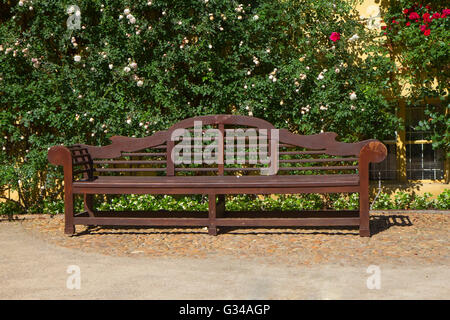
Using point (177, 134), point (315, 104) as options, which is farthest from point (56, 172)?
point (315, 104)

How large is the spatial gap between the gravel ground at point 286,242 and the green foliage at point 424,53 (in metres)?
1.68

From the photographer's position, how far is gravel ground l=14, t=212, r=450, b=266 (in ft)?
18.6

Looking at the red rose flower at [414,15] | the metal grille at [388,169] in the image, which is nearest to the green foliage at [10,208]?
the metal grille at [388,169]

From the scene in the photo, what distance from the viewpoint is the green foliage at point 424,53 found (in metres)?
8.23

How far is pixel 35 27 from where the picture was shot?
8812 mm

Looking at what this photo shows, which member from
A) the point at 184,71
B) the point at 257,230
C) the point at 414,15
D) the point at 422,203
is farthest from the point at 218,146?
the point at 414,15

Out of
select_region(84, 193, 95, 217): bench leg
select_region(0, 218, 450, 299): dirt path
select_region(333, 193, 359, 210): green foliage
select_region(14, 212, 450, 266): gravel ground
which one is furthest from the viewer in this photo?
select_region(333, 193, 359, 210): green foliage

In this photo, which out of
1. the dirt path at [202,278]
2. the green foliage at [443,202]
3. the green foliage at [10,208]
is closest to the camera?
the dirt path at [202,278]

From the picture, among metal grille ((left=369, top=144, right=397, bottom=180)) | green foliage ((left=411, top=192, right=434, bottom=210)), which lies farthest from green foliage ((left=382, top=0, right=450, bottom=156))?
green foliage ((left=411, top=192, right=434, bottom=210))

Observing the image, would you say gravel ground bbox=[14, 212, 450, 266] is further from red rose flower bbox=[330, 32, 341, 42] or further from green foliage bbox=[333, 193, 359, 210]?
red rose flower bbox=[330, 32, 341, 42]

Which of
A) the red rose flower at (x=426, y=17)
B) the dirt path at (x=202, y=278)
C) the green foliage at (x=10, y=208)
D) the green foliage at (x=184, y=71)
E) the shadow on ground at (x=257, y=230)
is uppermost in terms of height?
the red rose flower at (x=426, y=17)

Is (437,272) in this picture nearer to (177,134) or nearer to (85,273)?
(85,273)

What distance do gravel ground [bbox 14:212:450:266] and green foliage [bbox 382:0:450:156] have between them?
1.68 metres

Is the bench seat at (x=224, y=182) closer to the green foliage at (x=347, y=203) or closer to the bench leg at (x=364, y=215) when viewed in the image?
the bench leg at (x=364, y=215)
